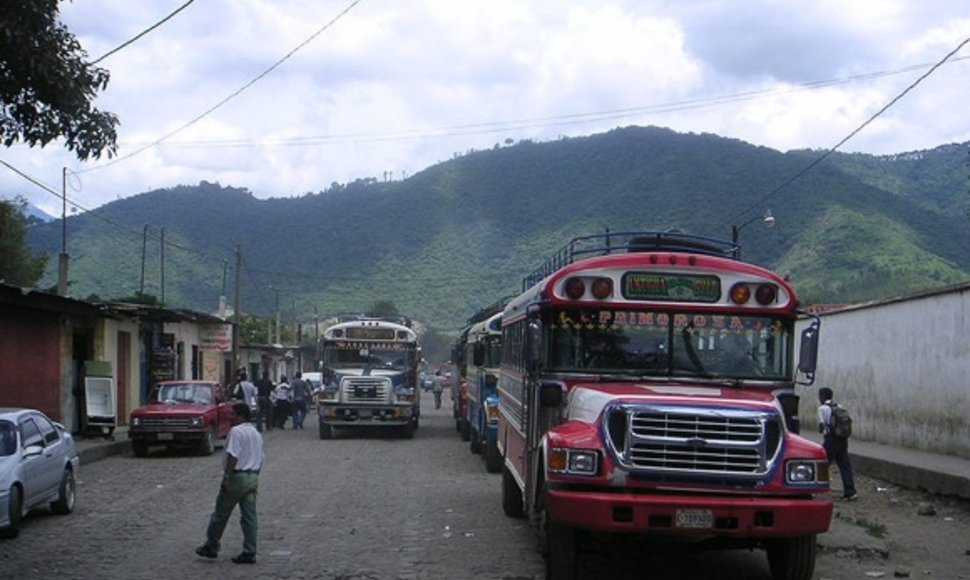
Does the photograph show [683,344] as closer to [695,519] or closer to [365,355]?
[695,519]

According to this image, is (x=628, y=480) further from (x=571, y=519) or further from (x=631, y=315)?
(x=631, y=315)

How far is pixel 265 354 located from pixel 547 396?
193 feet

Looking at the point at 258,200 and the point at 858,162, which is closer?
the point at 858,162

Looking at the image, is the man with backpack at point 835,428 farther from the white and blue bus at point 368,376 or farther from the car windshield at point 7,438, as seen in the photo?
the white and blue bus at point 368,376

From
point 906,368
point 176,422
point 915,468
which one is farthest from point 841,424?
point 176,422

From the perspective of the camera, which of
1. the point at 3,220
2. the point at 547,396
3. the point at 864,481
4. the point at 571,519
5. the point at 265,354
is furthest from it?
the point at 265,354

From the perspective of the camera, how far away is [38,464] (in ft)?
45.3

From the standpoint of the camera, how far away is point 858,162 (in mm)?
75688

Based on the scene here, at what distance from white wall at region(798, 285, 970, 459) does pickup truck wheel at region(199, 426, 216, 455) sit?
14654 mm

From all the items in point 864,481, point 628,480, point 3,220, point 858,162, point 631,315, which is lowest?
point 864,481

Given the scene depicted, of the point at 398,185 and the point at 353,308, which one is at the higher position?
the point at 398,185

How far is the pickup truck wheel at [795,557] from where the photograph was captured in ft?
30.8

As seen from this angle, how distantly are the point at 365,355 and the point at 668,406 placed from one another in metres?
22.5

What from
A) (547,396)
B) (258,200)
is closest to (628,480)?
(547,396)
